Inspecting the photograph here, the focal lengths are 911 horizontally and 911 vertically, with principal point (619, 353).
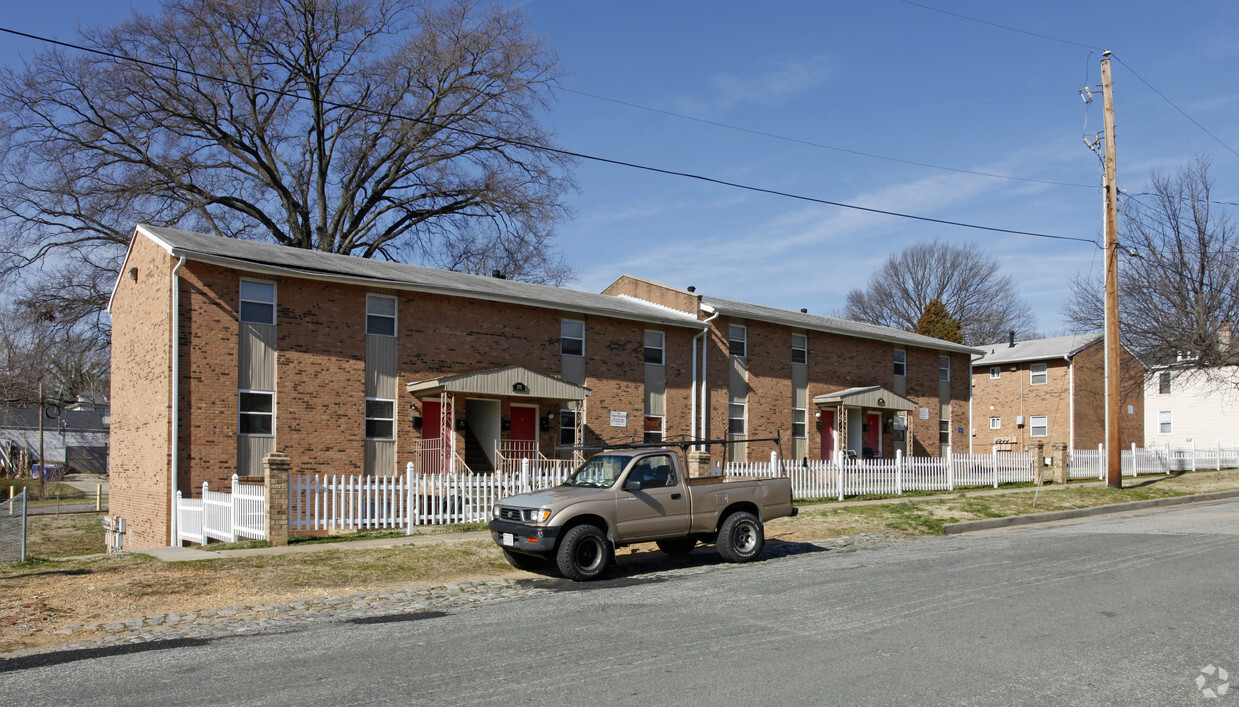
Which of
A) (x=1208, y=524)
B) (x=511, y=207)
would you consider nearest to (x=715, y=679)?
(x=1208, y=524)

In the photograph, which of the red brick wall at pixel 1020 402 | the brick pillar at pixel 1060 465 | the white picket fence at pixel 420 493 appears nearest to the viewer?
the white picket fence at pixel 420 493

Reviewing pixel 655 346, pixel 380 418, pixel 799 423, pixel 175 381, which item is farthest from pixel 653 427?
pixel 175 381

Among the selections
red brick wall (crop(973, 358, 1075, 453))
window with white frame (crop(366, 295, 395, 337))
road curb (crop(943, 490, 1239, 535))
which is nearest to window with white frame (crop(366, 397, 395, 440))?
window with white frame (crop(366, 295, 395, 337))

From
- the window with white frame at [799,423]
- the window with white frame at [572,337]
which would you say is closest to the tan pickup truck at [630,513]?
the window with white frame at [572,337]

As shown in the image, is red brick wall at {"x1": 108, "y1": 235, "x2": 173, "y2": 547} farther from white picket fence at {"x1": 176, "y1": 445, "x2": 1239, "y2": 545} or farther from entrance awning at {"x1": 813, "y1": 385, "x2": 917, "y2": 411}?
entrance awning at {"x1": 813, "y1": 385, "x2": 917, "y2": 411}

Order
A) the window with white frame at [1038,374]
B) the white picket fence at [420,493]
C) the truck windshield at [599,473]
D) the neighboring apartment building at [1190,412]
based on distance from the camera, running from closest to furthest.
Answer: the truck windshield at [599,473] → the white picket fence at [420,493] → the window with white frame at [1038,374] → the neighboring apartment building at [1190,412]

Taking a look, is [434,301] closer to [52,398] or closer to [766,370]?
[766,370]

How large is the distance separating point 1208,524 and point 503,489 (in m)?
12.9

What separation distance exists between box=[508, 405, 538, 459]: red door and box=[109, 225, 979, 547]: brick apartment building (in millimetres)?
41

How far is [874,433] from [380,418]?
63.5 feet

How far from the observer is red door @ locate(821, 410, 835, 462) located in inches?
1281

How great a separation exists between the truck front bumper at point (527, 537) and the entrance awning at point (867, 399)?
2114 centimetres

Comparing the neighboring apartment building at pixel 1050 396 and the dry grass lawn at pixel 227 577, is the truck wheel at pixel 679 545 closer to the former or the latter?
the dry grass lawn at pixel 227 577

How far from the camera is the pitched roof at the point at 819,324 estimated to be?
29234mm
